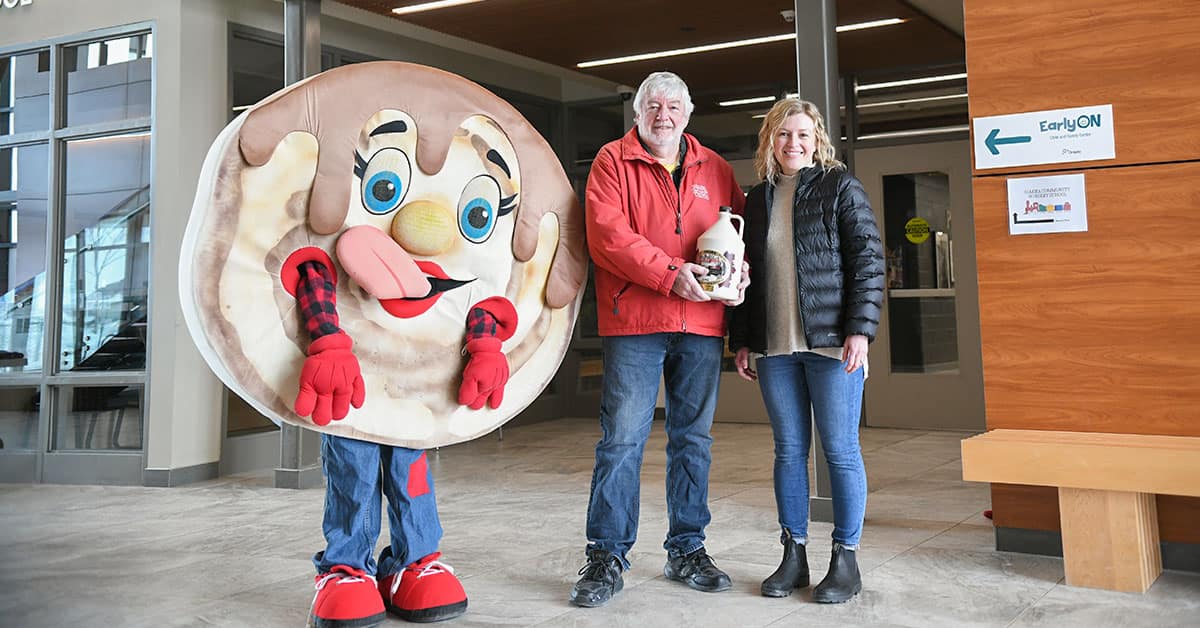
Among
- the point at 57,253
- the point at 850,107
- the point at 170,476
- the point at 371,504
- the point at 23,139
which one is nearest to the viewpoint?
the point at 371,504

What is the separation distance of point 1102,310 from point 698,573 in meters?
1.60

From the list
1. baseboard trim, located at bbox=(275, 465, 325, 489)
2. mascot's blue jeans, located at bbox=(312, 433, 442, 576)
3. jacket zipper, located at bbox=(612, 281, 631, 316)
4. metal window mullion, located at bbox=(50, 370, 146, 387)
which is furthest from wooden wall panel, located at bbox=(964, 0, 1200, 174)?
metal window mullion, located at bbox=(50, 370, 146, 387)

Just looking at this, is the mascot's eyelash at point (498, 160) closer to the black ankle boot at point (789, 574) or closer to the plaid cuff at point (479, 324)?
the plaid cuff at point (479, 324)

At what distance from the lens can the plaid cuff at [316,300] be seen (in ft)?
8.25

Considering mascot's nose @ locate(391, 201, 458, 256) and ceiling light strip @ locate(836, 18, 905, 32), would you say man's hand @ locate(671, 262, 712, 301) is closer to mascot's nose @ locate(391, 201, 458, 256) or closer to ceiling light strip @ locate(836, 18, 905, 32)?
mascot's nose @ locate(391, 201, 458, 256)

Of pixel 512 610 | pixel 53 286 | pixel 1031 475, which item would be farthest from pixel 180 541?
pixel 1031 475

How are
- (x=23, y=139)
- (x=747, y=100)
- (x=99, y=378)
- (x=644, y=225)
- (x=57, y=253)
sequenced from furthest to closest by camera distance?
(x=747, y=100), (x=23, y=139), (x=57, y=253), (x=99, y=378), (x=644, y=225)

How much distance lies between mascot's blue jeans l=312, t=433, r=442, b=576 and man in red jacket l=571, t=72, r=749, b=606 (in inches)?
19.4

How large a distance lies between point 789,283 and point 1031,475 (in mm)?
999

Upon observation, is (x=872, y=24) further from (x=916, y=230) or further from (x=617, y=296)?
(x=617, y=296)

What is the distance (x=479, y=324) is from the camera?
9.29 ft

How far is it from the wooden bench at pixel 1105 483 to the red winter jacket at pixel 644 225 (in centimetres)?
104

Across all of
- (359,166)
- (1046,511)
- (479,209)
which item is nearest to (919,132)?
(1046,511)

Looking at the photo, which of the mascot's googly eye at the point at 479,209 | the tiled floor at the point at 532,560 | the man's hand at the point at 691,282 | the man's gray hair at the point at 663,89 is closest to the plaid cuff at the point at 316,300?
the mascot's googly eye at the point at 479,209
